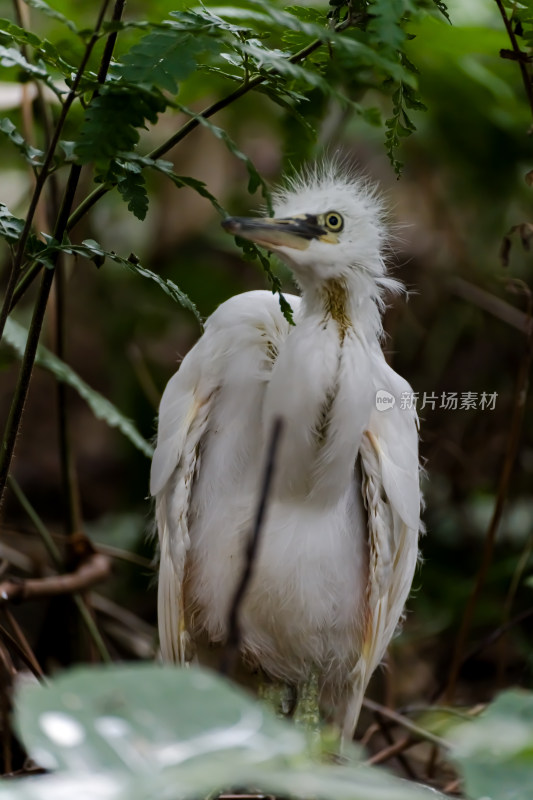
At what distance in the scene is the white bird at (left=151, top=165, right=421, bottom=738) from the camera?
57.2 inches

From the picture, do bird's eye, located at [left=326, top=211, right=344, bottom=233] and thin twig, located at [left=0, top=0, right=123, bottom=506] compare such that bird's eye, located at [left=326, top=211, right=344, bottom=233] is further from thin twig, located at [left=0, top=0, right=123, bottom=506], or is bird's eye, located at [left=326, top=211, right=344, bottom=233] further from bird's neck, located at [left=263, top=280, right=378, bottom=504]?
thin twig, located at [left=0, top=0, right=123, bottom=506]

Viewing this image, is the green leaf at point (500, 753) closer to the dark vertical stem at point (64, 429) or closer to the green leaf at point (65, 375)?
the green leaf at point (65, 375)

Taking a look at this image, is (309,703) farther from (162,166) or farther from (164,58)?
(164,58)

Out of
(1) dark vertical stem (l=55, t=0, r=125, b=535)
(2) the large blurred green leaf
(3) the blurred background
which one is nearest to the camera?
(2) the large blurred green leaf

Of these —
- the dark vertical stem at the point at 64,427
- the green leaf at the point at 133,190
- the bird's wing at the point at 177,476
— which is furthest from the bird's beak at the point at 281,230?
the dark vertical stem at the point at 64,427

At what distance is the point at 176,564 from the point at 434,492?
1881 millimetres

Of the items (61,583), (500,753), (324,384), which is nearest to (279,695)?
(61,583)

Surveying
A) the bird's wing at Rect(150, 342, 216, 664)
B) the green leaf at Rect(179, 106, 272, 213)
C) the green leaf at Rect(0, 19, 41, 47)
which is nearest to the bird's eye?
the green leaf at Rect(179, 106, 272, 213)

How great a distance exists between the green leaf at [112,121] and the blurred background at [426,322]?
1.18 m

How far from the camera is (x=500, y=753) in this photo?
0.55 meters

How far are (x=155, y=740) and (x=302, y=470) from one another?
1.00 m

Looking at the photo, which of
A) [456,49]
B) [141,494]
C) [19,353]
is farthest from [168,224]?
[19,353]

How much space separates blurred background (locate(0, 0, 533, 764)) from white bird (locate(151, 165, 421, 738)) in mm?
680

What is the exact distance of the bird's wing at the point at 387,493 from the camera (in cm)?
160
